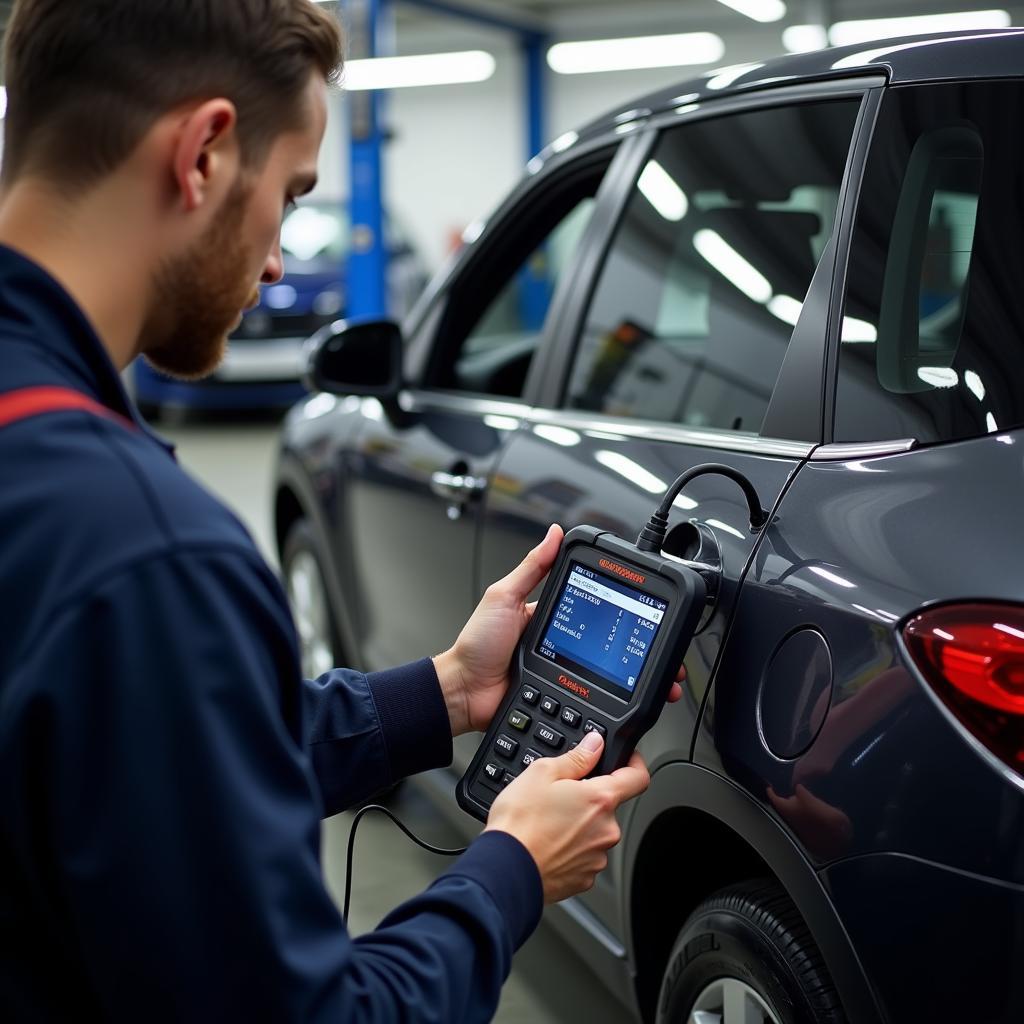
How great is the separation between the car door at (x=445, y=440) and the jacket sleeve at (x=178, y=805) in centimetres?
140

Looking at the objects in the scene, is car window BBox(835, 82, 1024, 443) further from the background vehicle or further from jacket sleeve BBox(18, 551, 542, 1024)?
jacket sleeve BBox(18, 551, 542, 1024)

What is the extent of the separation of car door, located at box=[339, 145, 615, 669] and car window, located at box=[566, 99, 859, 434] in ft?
0.57

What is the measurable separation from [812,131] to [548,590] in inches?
29.9

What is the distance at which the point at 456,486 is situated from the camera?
2.32m

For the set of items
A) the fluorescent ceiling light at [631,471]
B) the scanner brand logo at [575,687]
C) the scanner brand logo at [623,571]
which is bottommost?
the scanner brand logo at [575,687]

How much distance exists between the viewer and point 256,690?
85 cm

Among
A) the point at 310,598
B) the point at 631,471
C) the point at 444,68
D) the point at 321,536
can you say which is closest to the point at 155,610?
the point at 631,471

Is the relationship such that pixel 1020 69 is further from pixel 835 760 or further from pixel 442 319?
pixel 442 319

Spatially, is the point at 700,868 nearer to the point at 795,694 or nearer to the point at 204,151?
the point at 795,694

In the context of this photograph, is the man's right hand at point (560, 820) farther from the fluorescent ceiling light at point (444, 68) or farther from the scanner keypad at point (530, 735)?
the fluorescent ceiling light at point (444, 68)

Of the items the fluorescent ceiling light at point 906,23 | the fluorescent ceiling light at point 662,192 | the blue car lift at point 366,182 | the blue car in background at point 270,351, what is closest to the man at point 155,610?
the fluorescent ceiling light at point 662,192

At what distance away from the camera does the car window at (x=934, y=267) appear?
57.2 inches

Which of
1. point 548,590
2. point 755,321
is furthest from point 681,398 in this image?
point 548,590

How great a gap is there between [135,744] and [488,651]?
79 cm
